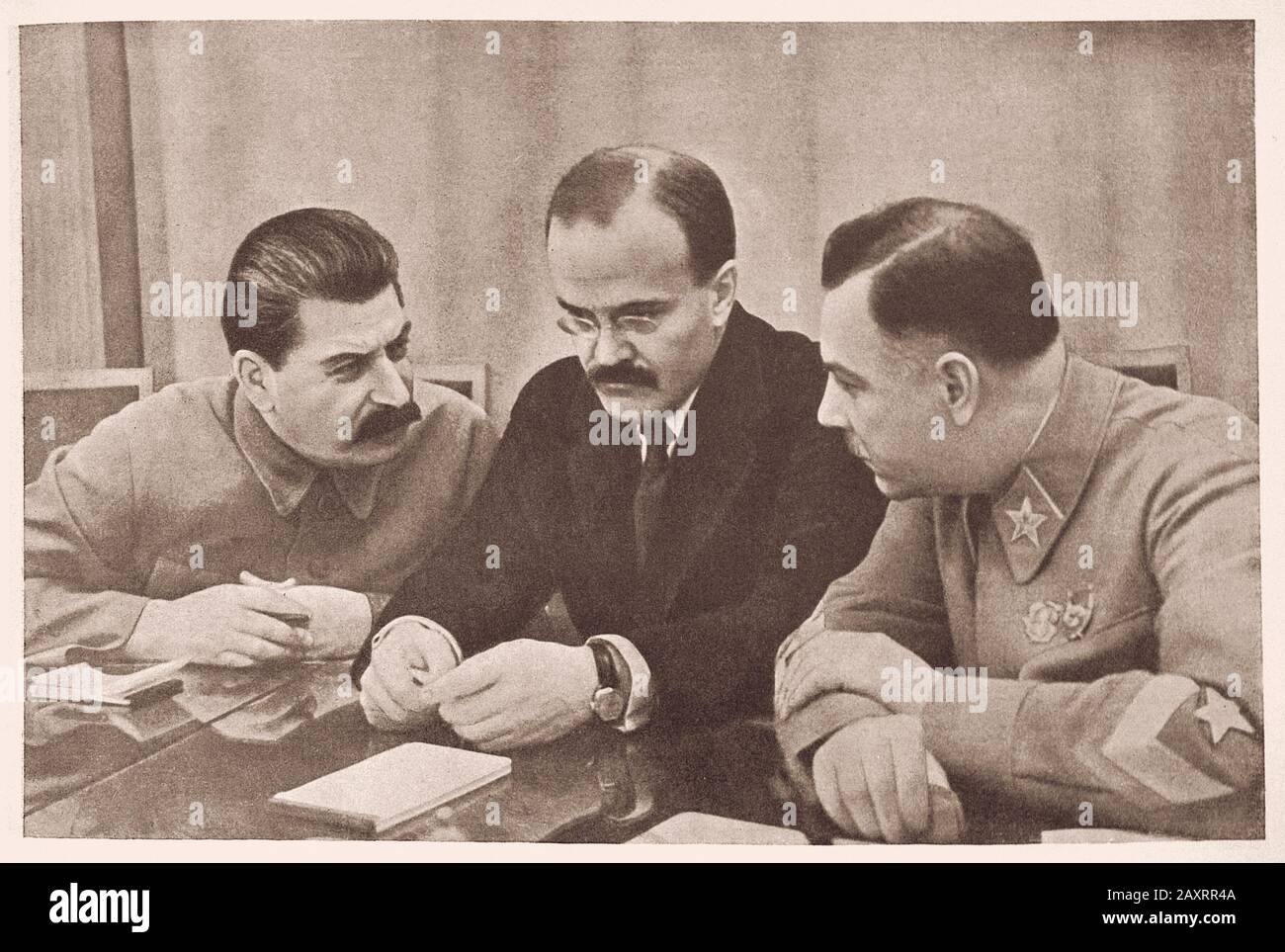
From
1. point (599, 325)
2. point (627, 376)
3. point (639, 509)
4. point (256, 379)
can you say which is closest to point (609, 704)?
point (639, 509)

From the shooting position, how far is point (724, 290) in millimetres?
3006

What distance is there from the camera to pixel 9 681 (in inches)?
122

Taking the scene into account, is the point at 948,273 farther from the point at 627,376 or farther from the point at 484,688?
the point at 484,688

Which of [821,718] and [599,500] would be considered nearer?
[821,718]

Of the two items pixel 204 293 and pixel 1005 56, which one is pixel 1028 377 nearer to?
pixel 1005 56

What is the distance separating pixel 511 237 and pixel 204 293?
0.78 metres

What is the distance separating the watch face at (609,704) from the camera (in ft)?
9.77

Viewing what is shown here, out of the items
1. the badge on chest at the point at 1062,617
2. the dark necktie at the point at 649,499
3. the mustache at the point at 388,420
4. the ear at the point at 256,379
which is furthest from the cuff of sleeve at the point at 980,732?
the ear at the point at 256,379

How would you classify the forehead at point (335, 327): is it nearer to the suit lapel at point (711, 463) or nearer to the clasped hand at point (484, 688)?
the clasped hand at point (484, 688)

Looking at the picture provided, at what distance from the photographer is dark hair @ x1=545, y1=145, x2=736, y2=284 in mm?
2990

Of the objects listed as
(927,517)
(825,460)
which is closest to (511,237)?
(825,460)

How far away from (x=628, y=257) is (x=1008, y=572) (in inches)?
46.3

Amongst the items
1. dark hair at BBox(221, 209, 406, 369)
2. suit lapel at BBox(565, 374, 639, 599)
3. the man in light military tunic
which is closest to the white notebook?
suit lapel at BBox(565, 374, 639, 599)

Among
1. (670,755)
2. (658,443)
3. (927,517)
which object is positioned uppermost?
(658,443)
